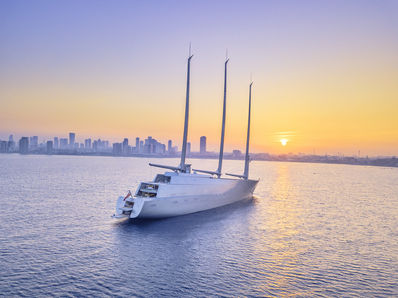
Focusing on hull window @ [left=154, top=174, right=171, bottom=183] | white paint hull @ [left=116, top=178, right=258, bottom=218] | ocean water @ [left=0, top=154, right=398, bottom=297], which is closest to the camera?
ocean water @ [left=0, top=154, right=398, bottom=297]

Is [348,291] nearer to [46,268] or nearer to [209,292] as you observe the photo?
[209,292]

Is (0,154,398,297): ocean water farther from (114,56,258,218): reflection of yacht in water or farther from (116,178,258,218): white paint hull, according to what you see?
(114,56,258,218): reflection of yacht in water

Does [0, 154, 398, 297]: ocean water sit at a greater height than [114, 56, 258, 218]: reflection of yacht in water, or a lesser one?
lesser

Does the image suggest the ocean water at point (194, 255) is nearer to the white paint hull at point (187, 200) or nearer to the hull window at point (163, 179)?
the white paint hull at point (187, 200)

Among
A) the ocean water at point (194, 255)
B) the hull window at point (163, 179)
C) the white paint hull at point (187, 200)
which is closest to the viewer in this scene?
the ocean water at point (194, 255)

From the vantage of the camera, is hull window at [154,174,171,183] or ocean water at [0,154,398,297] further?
hull window at [154,174,171,183]

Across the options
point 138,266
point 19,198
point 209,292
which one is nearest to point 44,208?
point 19,198

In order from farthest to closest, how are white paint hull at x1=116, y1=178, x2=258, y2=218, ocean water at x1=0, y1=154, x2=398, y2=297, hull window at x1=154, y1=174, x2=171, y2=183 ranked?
hull window at x1=154, y1=174, x2=171, y2=183 → white paint hull at x1=116, y1=178, x2=258, y2=218 → ocean water at x1=0, y1=154, x2=398, y2=297

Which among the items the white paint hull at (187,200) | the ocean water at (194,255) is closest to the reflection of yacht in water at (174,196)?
the white paint hull at (187,200)

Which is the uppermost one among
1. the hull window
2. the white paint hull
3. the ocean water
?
the hull window

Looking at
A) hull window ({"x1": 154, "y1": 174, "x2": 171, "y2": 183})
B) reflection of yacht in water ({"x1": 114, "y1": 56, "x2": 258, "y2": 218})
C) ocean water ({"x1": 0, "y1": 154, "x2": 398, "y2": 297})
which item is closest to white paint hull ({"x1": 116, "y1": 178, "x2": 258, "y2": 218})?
reflection of yacht in water ({"x1": 114, "y1": 56, "x2": 258, "y2": 218})

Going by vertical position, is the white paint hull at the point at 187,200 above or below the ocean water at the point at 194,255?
above

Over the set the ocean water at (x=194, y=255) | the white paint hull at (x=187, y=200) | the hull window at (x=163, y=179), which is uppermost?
the hull window at (x=163, y=179)

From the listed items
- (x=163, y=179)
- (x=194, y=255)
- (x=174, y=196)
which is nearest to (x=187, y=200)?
(x=174, y=196)
